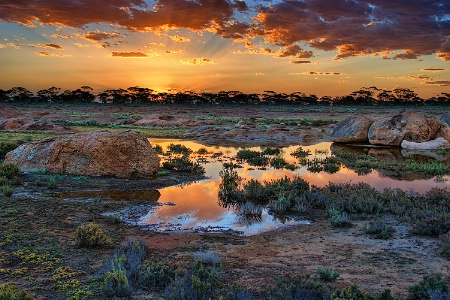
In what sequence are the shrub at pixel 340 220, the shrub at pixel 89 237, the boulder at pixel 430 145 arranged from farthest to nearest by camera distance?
the boulder at pixel 430 145
the shrub at pixel 340 220
the shrub at pixel 89 237

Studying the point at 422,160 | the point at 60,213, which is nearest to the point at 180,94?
the point at 422,160

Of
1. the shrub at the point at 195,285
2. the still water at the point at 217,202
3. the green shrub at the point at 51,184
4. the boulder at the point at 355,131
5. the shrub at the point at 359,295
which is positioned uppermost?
the boulder at the point at 355,131

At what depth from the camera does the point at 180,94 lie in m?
127

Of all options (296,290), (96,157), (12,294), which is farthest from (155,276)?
(96,157)

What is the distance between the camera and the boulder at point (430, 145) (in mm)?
28641

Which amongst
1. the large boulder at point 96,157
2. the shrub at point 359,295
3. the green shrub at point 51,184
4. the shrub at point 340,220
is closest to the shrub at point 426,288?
the shrub at point 359,295

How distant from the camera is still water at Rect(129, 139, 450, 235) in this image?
10.00 m

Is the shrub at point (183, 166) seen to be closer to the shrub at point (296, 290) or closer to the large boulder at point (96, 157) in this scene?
the large boulder at point (96, 157)

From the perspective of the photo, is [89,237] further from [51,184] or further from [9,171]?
[9,171]

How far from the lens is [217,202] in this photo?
12.6 m

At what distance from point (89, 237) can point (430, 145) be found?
27.0 metres

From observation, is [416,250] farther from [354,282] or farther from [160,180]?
[160,180]

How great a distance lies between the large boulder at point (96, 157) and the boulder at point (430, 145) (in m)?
20.2

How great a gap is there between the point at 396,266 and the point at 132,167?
11.4m
